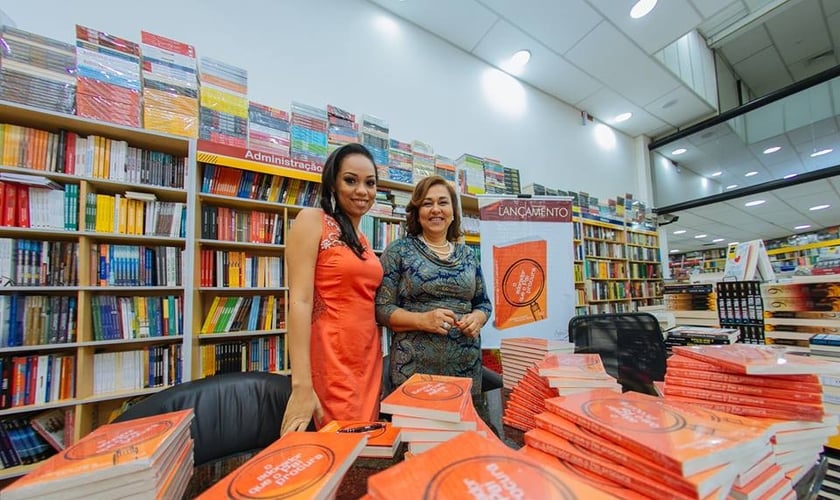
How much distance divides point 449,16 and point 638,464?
4250 millimetres

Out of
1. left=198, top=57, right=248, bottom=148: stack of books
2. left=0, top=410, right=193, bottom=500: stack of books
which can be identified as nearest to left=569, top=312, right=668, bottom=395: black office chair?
left=0, top=410, right=193, bottom=500: stack of books

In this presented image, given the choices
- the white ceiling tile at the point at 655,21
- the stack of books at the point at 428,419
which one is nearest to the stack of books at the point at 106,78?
the stack of books at the point at 428,419

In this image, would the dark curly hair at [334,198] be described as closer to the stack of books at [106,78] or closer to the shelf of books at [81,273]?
the shelf of books at [81,273]

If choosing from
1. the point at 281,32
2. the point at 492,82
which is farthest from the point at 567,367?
the point at 492,82

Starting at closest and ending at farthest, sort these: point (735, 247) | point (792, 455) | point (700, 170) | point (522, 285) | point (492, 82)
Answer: point (792, 455) → point (735, 247) → point (522, 285) → point (492, 82) → point (700, 170)

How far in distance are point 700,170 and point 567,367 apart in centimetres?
817

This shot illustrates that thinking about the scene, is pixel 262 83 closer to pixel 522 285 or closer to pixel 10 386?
pixel 10 386

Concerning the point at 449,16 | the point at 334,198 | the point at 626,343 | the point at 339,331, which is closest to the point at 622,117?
the point at 449,16

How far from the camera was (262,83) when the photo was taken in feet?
8.88

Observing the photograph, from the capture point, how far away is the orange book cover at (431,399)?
0.56m

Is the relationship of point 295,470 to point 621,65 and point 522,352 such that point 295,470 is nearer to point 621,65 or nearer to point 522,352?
point 522,352

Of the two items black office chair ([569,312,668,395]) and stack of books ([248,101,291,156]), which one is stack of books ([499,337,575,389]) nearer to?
black office chair ([569,312,668,395])

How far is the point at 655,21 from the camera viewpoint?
363 cm

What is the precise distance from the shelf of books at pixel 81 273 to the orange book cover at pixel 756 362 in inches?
95.3
